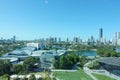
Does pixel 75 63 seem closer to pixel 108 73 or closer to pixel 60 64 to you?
pixel 60 64

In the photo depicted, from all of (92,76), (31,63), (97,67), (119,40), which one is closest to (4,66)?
(31,63)

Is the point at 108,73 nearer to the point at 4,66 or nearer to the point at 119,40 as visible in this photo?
the point at 4,66

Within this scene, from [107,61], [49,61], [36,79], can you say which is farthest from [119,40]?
[36,79]

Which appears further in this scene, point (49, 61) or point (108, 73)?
point (49, 61)

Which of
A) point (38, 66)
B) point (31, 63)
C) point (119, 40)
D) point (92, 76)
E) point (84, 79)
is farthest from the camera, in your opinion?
point (119, 40)

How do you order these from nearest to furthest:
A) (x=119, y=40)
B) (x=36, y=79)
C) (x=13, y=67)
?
(x=36, y=79) < (x=13, y=67) < (x=119, y=40)

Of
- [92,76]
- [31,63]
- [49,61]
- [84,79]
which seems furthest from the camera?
[49,61]

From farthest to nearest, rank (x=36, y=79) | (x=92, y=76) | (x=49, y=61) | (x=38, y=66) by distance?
(x=49, y=61) < (x=38, y=66) < (x=92, y=76) < (x=36, y=79)

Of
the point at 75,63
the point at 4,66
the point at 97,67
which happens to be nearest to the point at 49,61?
the point at 75,63

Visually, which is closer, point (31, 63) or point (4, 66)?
point (4, 66)
